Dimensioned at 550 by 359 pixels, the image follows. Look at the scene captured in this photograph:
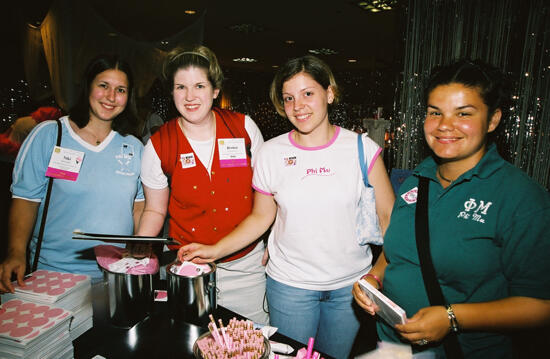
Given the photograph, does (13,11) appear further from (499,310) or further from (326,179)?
(499,310)

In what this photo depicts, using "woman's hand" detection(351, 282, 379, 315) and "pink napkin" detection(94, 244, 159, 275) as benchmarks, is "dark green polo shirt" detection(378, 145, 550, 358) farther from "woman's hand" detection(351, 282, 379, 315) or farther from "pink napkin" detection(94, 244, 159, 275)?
"pink napkin" detection(94, 244, 159, 275)

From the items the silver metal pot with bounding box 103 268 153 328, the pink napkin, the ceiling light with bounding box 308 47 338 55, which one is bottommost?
the silver metal pot with bounding box 103 268 153 328

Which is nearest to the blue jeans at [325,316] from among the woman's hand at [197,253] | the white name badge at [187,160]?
the woman's hand at [197,253]

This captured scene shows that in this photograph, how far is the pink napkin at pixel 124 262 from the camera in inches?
47.1

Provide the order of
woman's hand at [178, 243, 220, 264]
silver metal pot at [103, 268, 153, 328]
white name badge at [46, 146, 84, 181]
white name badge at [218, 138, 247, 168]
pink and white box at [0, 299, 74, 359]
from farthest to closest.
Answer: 1. white name badge at [218, 138, 247, 168]
2. white name badge at [46, 146, 84, 181]
3. woman's hand at [178, 243, 220, 264]
4. silver metal pot at [103, 268, 153, 328]
5. pink and white box at [0, 299, 74, 359]

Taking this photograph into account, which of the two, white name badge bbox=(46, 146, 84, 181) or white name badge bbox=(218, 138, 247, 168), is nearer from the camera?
white name badge bbox=(46, 146, 84, 181)

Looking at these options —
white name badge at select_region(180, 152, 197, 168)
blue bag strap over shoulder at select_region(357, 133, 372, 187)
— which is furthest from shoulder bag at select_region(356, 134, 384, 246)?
white name badge at select_region(180, 152, 197, 168)

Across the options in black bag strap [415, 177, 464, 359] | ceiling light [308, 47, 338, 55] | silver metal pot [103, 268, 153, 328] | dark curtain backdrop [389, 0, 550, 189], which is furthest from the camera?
ceiling light [308, 47, 338, 55]

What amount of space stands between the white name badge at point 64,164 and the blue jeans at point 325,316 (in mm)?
1153

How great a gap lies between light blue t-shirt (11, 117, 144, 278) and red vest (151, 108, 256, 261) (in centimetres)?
29

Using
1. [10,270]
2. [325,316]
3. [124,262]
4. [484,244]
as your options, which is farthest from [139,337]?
[484,244]

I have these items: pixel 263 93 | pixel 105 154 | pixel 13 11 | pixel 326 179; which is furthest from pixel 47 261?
pixel 263 93

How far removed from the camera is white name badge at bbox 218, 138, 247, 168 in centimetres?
170

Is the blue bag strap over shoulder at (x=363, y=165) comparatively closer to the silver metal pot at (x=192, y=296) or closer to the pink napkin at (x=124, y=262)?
the silver metal pot at (x=192, y=296)
